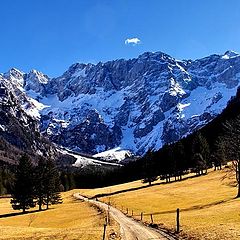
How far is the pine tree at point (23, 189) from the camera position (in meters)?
111

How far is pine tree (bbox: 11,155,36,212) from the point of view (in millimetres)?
110688

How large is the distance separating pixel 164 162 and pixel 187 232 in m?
132

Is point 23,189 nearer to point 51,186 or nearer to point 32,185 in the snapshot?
point 32,185

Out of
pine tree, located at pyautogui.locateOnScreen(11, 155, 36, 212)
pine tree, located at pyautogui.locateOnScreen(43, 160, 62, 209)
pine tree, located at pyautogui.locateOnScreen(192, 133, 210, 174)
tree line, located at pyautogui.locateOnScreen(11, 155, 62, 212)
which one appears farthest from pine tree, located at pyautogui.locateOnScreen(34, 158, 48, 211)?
pine tree, located at pyautogui.locateOnScreen(192, 133, 210, 174)

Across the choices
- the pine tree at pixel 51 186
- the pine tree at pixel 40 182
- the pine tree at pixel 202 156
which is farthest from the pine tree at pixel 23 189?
the pine tree at pixel 202 156

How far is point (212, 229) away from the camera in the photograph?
39688 mm

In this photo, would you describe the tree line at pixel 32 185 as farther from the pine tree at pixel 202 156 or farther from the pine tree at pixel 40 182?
the pine tree at pixel 202 156

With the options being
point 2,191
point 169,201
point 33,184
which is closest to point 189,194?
point 169,201

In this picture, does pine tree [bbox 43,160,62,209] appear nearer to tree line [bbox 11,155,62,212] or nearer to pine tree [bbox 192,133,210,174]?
tree line [bbox 11,155,62,212]

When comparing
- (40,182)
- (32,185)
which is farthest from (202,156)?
(32,185)

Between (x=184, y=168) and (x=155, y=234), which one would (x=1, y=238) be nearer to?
(x=155, y=234)

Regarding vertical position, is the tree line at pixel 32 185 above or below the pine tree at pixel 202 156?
below

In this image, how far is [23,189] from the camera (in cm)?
11088

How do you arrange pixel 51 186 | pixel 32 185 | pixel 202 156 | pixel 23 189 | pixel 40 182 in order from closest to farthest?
pixel 23 189 → pixel 32 185 → pixel 40 182 → pixel 51 186 → pixel 202 156
